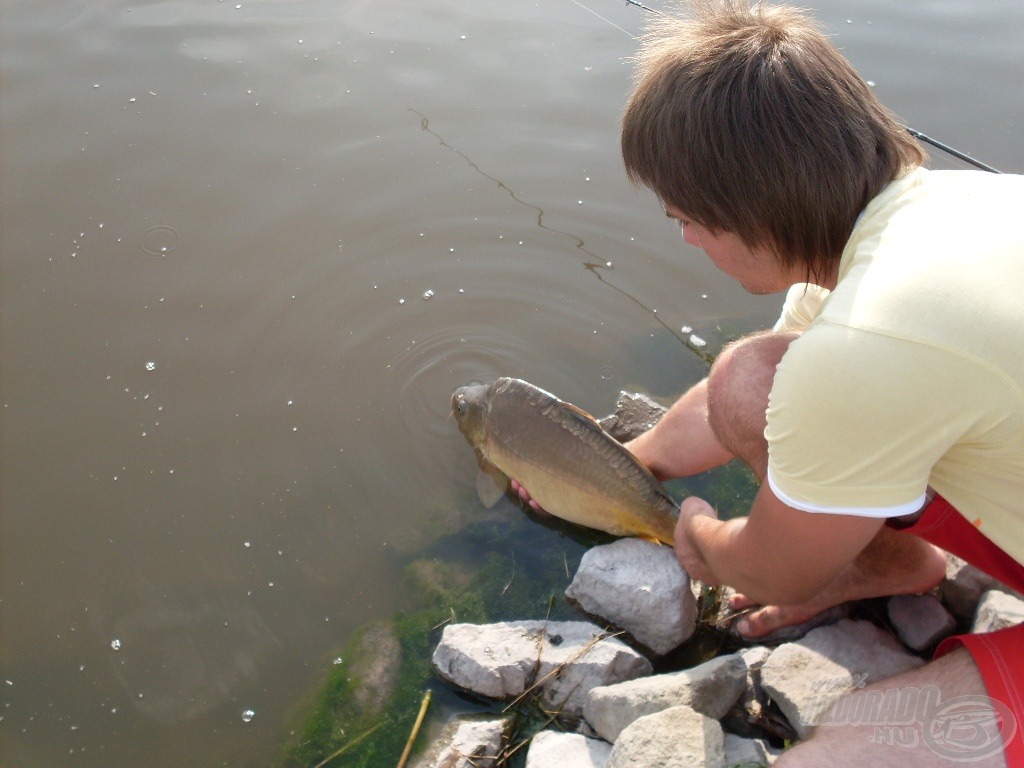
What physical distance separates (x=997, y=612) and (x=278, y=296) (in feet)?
10.7

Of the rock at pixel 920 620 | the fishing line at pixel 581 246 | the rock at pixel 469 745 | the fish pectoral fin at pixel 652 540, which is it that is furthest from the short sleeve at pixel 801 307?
the rock at pixel 469 745

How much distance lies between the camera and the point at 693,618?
309 cm

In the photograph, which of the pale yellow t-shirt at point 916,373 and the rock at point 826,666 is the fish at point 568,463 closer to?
the rock at point 826,666

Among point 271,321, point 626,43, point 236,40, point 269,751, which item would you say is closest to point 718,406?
point 269,751

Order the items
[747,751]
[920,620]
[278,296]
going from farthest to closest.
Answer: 1. [278,296]
2. [920,620]
3. [747,751]

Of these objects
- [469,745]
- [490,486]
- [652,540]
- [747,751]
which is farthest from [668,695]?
[490,486]

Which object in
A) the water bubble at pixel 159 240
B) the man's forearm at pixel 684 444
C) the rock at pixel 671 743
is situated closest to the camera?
the rock at pixel 671 743

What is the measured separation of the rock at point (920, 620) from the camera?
2.87 meters

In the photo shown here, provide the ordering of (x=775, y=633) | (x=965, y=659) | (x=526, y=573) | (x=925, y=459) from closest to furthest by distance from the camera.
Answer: (x=925, y=459) → (x=965, y=659) → (x=775, y=633) → (x=526, y=573)

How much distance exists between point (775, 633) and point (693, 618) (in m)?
0.27

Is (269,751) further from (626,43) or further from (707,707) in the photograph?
(626,43)

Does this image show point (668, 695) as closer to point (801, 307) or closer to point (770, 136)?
point (801, 307)

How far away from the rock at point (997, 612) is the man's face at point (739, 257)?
118cm

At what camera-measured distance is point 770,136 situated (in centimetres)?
215
